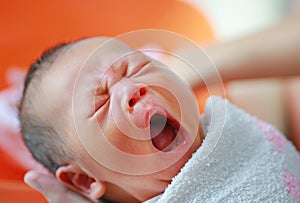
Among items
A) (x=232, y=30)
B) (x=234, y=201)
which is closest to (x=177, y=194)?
(x=234, y=201)

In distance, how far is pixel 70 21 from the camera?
1.01 meters

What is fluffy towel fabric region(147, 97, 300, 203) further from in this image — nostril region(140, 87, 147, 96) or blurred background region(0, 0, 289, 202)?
blurred background region(0, 0, 289, 202)

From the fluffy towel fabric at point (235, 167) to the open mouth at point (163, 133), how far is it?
39 mm

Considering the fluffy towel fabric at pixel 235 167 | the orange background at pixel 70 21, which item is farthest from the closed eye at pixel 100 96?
the orange background at pixel 70 21

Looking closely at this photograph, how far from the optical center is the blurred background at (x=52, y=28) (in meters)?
0.82

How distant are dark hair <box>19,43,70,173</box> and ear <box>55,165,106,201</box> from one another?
0.01 metres

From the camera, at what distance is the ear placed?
1.70 ft

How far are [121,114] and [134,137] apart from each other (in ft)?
0.08

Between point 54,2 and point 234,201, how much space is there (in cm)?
70

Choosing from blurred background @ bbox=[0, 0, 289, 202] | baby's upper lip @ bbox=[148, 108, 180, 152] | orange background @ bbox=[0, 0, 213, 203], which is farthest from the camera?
orange background @ bbox=[0, 0, 213, 203]

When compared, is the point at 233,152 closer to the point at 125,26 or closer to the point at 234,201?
the point at 234,201

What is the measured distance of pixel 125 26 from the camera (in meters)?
1.03

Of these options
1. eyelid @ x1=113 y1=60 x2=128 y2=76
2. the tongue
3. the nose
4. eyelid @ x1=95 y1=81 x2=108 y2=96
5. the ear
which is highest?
eyelid @ x1=113 y1=60 x2=128 y2=76

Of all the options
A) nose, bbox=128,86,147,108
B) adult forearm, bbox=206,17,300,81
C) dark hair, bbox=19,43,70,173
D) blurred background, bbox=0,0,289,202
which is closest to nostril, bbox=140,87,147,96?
nose, bbox=128,86,147,108
